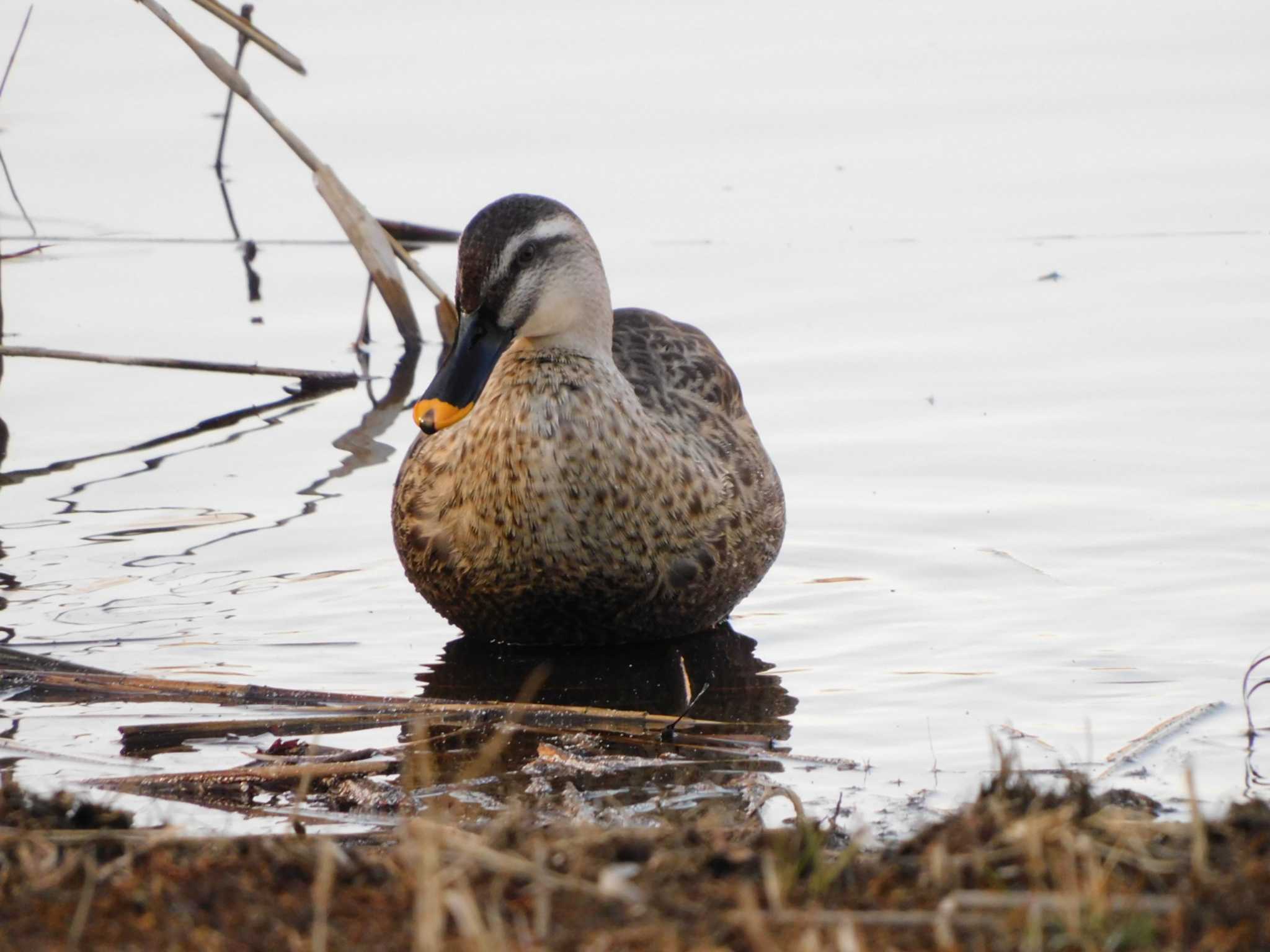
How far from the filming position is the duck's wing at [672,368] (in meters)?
6.40

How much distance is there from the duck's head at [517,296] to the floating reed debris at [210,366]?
1942 millimetres

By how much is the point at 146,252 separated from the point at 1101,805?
7.33m

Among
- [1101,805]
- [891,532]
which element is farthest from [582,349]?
[1101,805]

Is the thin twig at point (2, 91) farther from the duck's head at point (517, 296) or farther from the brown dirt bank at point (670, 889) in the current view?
the brown dirt bank at point (670, 889)

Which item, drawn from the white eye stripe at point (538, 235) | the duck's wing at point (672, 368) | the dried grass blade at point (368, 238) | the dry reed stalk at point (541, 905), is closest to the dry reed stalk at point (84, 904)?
the dry reed stalk at point (541, 905)

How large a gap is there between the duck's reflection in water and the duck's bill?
2.65 feet

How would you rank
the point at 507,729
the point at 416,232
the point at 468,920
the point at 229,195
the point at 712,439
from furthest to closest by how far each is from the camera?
the point at 229,195 < the point at 416,232 < the point at 712,439 < the point at 507,729 < the point at 468,920

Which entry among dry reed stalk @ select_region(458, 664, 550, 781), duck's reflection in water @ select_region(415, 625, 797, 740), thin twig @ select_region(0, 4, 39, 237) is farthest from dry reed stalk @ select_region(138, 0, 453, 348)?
dry reed stalk @ select_region(458, 664, 550, 781)

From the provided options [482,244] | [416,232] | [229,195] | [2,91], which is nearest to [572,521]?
[482,244]

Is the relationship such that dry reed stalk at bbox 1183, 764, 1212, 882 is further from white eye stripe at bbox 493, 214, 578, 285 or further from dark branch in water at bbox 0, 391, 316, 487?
dark branch in water at bbox 0, 391, 316, 487

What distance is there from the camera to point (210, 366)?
296 inches

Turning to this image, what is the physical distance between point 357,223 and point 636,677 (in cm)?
286

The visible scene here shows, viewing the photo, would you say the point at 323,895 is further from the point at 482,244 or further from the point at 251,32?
the point at 251,32

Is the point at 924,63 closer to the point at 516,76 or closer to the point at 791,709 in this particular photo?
the point at 516,76
